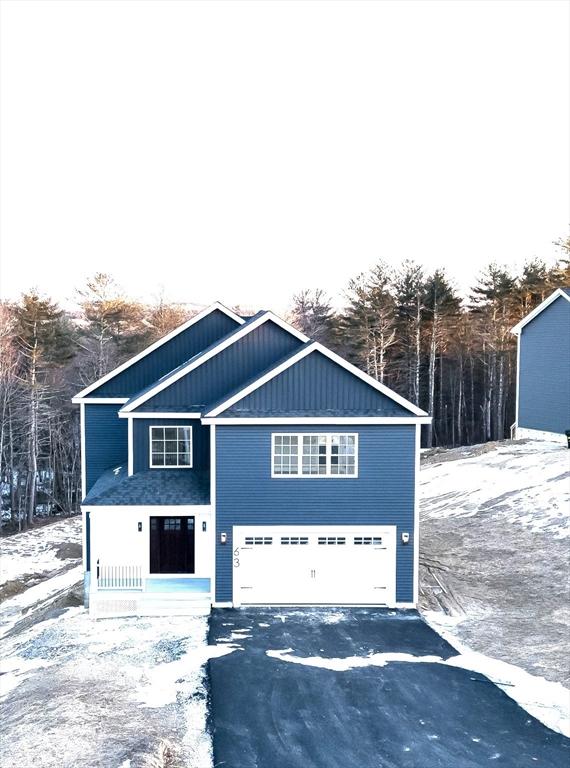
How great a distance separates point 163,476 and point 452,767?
37.0 ft

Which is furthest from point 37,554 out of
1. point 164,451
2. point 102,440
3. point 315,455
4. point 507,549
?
point 507,549

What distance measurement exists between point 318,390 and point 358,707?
824cm

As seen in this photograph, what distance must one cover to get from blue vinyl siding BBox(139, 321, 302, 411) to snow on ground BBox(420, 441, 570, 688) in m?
8.46

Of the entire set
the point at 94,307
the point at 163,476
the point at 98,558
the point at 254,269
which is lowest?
the point at 98,558

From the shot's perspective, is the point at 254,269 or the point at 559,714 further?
the point at 254,269

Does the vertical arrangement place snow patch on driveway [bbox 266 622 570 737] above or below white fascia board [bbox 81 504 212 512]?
below

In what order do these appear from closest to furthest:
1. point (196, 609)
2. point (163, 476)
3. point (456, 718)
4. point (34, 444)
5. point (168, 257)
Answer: point (456, 718), point (196, 609), point (163, 476), point (34, 444), point (168, 257)

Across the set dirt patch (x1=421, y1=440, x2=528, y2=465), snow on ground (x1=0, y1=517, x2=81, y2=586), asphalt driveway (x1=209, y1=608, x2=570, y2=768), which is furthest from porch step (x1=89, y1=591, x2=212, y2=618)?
dirt patch (x1=421, y1=440, x2=528, y2=465)

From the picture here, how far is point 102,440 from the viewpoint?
21094 mm

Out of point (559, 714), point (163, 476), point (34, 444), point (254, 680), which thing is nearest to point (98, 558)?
point (163, 476)

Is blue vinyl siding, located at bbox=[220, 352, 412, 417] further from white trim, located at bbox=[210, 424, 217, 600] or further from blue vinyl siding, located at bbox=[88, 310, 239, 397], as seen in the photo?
blue vinyl siding, located at bbox=[88, 310, 239, 397]

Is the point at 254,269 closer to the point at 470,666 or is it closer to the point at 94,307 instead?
the point at 94,307

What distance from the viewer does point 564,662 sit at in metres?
13.5

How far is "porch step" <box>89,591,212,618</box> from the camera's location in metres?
16.2
